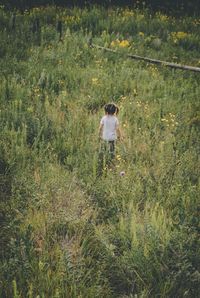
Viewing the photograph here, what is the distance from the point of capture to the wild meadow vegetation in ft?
11.6

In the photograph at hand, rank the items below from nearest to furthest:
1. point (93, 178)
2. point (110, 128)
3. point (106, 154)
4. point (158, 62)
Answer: point (93, 178)
point (106, 154)
point (110, 128)
point (158, 62)

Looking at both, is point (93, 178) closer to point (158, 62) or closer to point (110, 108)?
point (110, 108)

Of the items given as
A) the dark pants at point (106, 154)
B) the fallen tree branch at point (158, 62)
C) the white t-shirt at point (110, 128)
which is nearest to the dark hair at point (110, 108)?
the white t-shirt at point (110, 128)

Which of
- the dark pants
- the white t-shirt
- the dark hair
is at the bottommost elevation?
the dark pants

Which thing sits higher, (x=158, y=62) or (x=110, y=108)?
(x=110, y=108)

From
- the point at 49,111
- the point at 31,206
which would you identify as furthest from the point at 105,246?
the point at 49,111

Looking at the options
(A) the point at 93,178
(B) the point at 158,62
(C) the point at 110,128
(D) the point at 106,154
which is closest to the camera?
(A) the point at 93,178

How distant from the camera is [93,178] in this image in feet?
16.3

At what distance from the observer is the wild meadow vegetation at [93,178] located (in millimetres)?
3537

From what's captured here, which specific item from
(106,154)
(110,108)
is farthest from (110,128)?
(106,154)

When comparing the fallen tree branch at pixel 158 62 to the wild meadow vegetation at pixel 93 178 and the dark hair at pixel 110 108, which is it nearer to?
the wild meadow vegetation at pixel 93 178

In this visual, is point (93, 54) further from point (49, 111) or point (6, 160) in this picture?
point (6, 160)

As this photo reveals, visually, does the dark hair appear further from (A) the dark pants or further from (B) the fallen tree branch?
(B) the fallen tree branch

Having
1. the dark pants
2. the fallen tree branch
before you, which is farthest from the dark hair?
the fallen tree branch
